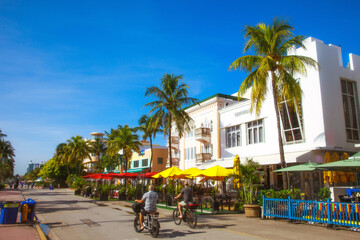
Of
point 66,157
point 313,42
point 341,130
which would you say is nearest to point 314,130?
point 341,130

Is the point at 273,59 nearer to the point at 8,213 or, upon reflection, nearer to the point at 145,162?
the point at 8,213

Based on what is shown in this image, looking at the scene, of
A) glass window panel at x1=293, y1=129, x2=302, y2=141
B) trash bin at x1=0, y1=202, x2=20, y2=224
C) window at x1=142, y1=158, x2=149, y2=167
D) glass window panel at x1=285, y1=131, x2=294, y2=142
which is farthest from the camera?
window at x1=142, y1=158, x2=149, y2=167

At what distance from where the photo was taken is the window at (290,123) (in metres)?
20.9

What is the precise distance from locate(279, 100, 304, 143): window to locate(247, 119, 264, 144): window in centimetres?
230

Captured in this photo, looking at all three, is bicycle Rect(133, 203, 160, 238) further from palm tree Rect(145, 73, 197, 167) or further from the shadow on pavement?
palm tree Rect(145, 73, 197, 167)

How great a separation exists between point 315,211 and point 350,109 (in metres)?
13.1

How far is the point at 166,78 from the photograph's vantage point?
26109 millimetres

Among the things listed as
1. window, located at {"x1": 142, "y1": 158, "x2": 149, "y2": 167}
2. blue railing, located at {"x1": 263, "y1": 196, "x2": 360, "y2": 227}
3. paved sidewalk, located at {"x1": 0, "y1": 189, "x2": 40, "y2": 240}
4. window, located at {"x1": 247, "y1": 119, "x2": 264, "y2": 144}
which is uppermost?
window, located at {"x1": 247, "y1": 119, "x2": 264, "y2": 144}

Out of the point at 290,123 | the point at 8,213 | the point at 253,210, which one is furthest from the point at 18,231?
the point at 290,123

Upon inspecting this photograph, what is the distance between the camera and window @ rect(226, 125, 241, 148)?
88.9ft

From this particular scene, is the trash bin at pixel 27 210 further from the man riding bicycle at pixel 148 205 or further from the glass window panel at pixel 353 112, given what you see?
the glass window panel at pixel 353 112

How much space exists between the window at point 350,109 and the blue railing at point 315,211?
35.3 ft

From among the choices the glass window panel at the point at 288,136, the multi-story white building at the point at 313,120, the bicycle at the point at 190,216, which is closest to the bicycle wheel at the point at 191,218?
the bicycle at the point at 190,216

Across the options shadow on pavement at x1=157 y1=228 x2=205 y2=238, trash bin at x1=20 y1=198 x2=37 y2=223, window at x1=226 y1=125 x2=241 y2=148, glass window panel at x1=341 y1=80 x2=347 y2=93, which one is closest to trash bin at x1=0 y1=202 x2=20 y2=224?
trash bin at x1=20 y1=198 x2=37 y2=223
